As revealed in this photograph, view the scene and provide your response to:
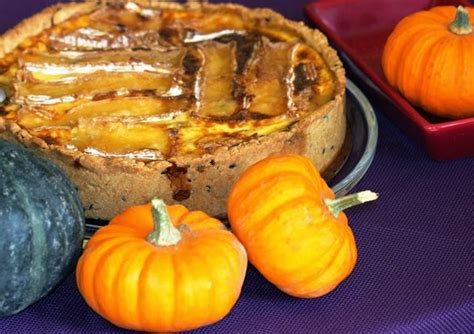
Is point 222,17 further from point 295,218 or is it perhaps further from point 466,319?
point 466,319

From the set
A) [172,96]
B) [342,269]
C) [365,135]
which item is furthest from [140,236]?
[365,135]

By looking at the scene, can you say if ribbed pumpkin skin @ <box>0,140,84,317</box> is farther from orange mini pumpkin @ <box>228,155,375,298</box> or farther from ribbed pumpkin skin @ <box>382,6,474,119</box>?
ribbed pumpkin skin @ <box>382,6,474,119</box>

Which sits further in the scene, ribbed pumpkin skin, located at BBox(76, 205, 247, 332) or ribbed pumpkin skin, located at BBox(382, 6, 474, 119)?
ribbed pumpkin skin, located at BBox(382, 6, 474, 119)

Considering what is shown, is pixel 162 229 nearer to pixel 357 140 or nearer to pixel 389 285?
pixel 389 285

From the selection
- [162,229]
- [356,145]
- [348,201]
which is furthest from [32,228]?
[356,145]

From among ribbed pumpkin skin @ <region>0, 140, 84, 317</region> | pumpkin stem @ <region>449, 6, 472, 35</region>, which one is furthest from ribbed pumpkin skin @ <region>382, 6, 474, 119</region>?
ribbed pumpkin skin @ <region>0, 140, 84, 317</region>

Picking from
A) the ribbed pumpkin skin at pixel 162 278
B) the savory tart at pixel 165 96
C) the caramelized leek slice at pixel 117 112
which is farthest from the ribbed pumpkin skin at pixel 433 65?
the ribbed pumpkin skin at pixel 162 278
